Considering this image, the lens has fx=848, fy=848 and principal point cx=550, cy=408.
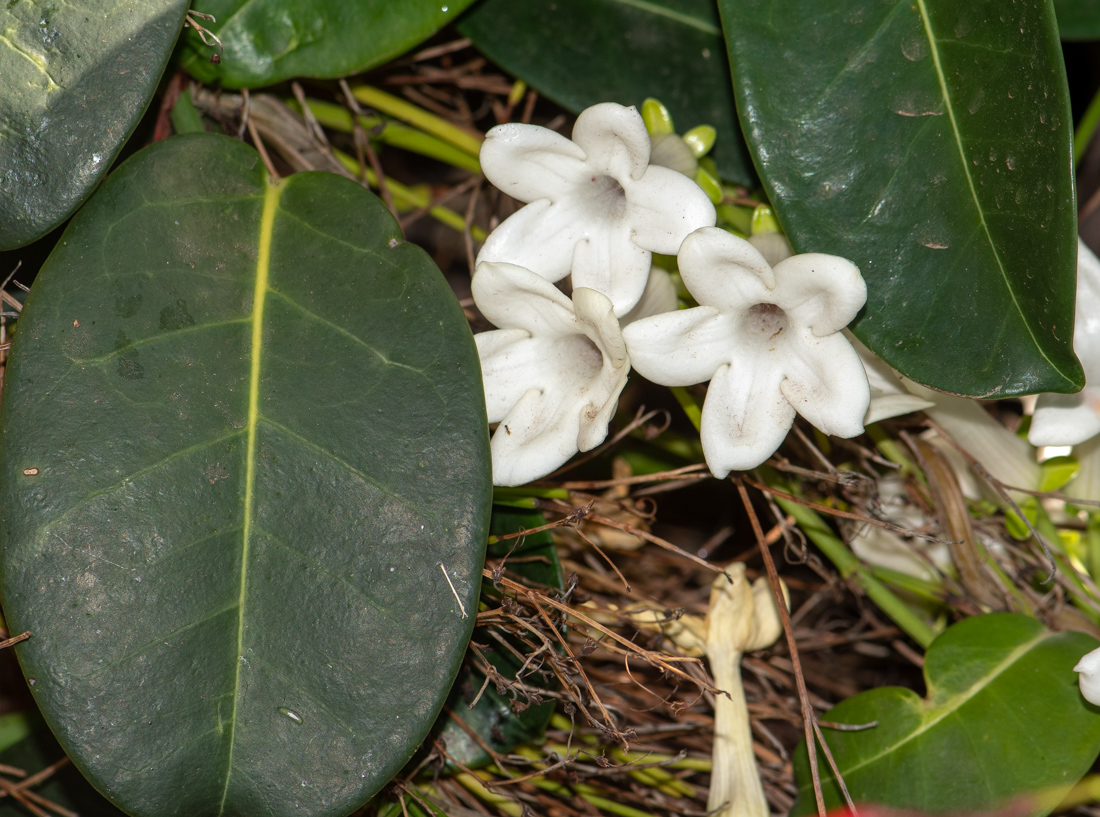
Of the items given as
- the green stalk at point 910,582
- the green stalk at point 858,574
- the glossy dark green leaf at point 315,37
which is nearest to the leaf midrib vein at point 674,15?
the glossy dark green leaf at point 315,37

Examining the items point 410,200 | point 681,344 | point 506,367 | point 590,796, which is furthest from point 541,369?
point 590,796

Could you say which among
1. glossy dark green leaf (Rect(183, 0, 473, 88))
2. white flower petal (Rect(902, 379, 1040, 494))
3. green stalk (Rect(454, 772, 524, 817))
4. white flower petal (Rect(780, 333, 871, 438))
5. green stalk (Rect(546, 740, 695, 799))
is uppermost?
glossy dark green leaf (Rect(183, 0, 473, 88))

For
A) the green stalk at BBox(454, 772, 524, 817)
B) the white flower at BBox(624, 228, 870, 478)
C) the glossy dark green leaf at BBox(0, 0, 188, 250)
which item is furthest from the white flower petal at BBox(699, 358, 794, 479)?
the glossy dark green leaf at BBox(0, 0, 188, 250)

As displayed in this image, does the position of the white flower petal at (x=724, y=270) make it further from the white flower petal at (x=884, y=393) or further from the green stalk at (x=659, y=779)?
the green stalk at (x=659, y=779)

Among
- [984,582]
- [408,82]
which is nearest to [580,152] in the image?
[408,82]

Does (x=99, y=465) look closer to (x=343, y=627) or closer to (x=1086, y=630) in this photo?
(x=343, y=627)

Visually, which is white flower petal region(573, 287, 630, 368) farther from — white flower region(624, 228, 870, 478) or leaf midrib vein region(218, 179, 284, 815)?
leaf midrib vein region(218, 179, 284, 815)
